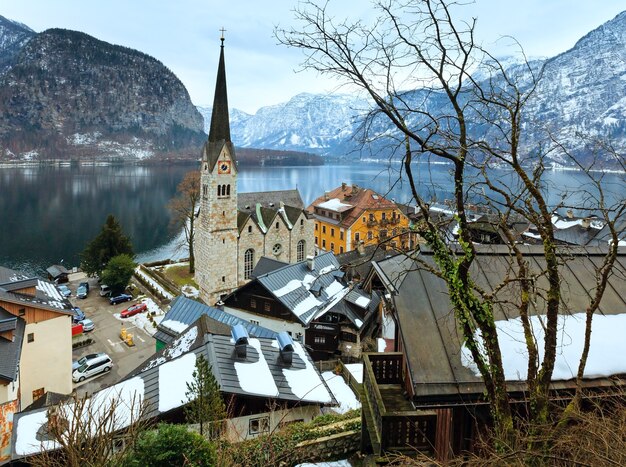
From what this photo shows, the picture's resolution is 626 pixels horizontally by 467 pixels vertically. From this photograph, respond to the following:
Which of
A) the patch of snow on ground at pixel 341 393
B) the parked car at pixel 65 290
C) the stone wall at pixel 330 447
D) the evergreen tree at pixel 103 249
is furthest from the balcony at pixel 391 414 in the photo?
the evergreen tree at pixel 103 249

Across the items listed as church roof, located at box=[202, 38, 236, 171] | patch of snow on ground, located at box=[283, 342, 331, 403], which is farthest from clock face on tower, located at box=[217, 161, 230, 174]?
patch of snow on ground, located at box=[283, 342, 331, 403]

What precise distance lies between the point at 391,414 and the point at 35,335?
19.6m

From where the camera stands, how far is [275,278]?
26.7 m

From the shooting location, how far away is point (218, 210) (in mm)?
37094

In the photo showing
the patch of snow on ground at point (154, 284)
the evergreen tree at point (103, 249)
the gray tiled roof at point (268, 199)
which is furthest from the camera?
the gray tiled roof at point (268, 199)

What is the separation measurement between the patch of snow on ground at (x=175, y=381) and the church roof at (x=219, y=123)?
2595cm

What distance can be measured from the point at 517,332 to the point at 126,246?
42.5 meters

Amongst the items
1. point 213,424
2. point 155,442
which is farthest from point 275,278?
point 155,442

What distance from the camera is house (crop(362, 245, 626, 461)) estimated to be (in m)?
6.46

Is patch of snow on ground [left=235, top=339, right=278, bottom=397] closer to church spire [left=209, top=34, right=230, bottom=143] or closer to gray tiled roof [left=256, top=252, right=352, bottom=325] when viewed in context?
gray tiled roof [left=256, top=252, right=352, bottom=325]

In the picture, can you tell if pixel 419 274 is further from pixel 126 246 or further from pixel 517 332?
pixel 126 246

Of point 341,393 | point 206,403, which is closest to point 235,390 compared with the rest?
point 206,403

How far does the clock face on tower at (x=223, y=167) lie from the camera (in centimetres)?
3719

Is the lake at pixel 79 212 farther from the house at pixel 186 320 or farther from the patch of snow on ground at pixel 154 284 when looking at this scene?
the patch of snow on ground at pixel 154 284
